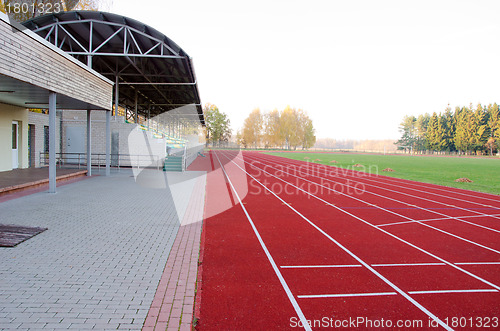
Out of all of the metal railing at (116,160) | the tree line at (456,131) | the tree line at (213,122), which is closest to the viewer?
the metal railing at (116,160)

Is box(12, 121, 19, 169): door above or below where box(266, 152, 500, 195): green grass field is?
above

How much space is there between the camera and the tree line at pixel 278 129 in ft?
297

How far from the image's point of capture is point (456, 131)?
81.3 metres

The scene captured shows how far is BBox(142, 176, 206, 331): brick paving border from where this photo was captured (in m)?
3.23

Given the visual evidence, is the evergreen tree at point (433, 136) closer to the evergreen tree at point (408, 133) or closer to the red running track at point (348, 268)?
the evergreen tree at point (408, 133)

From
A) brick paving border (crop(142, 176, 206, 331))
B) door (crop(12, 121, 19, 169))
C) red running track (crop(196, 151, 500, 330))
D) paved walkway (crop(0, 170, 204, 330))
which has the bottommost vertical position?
red running track (crop(196, 151, 500, 330))

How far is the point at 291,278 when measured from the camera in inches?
178

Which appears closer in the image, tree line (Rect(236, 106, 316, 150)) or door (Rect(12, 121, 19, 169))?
door (Rect(12, 121, 19, 169))

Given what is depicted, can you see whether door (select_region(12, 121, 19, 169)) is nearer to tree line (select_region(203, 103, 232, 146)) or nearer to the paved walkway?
the paved walkway

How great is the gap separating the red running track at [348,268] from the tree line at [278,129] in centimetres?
8141

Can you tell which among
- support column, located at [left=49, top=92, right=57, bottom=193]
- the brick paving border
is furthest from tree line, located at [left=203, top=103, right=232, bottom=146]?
the brick paving border

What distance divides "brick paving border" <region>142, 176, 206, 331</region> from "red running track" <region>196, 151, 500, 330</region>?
0.19 metres

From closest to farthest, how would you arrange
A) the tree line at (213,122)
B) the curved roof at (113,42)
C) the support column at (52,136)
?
the support column at (52,136), the curved roof at (113,42), the tree line at (213,122)

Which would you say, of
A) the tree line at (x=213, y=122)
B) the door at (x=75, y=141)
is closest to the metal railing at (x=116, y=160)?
the door at (x=75, y=141)
